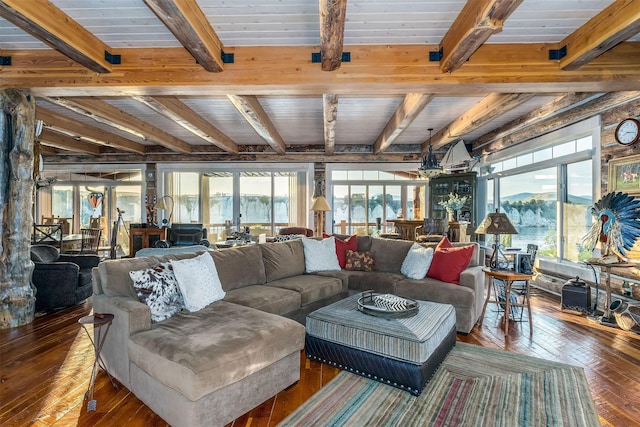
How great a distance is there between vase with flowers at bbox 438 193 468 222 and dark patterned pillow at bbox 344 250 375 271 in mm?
3246

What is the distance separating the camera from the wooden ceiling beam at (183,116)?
13.7 ft

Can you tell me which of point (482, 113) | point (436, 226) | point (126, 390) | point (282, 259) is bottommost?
point (126, 390)

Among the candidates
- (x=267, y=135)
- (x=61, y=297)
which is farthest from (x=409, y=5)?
(x=61, y=297)

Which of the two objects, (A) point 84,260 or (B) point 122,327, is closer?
(B) point 122,327

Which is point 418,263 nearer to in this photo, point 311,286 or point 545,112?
point 311,286

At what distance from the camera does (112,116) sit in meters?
4.86

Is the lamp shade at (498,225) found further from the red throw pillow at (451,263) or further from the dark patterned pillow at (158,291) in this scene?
the dark patterned pillow at (158,291)

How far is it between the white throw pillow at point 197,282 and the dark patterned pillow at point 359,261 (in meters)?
1.90

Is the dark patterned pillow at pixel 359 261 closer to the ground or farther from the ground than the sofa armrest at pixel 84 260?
farther from the ground

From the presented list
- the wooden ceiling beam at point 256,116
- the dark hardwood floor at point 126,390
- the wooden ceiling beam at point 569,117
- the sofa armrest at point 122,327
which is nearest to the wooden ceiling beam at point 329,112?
the wooden ceiling beam at point 256,116

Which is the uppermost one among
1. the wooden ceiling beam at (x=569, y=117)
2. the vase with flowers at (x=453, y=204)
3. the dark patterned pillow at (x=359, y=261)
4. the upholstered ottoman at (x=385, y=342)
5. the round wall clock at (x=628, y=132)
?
the wooden ceiling beam at (x=569, y=117)

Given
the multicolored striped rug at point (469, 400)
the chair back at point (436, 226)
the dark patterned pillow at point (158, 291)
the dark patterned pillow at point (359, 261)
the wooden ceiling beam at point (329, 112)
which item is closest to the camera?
the multicolored striped rug at point (469, 400)

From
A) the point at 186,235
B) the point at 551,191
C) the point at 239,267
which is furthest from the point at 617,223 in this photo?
the point at 186,235

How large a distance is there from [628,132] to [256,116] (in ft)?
14.4
